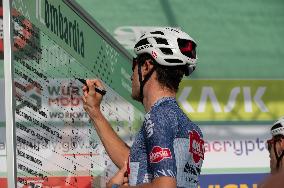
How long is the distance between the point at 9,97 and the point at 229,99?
5.83m

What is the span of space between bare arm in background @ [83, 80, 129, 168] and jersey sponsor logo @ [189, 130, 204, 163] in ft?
2.85

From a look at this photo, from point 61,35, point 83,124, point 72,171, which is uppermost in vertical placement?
point 61,35

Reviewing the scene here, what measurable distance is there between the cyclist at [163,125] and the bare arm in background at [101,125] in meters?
0.57

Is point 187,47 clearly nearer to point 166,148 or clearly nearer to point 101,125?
point 166,148

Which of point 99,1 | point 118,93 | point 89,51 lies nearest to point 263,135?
point 99,1

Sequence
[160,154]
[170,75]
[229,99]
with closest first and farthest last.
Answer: [160,154]
[170,75]
[229,99]

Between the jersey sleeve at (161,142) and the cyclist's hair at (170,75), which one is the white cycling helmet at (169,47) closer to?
the cyclist's hair at (170,75)

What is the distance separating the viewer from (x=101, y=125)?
13.6 ft

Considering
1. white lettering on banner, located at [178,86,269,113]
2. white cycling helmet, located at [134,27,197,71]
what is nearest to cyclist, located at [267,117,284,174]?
white cycling helmet, located at [134,27,197,71]

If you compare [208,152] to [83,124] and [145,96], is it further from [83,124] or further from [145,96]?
[145,96]

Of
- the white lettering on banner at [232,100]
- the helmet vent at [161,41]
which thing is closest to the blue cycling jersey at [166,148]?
the helmet vent at [161,41]

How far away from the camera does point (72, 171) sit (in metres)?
4.38

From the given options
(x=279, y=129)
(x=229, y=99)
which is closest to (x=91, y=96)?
(x=279, y=129)

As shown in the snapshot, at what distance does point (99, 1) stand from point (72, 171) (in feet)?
15.8
